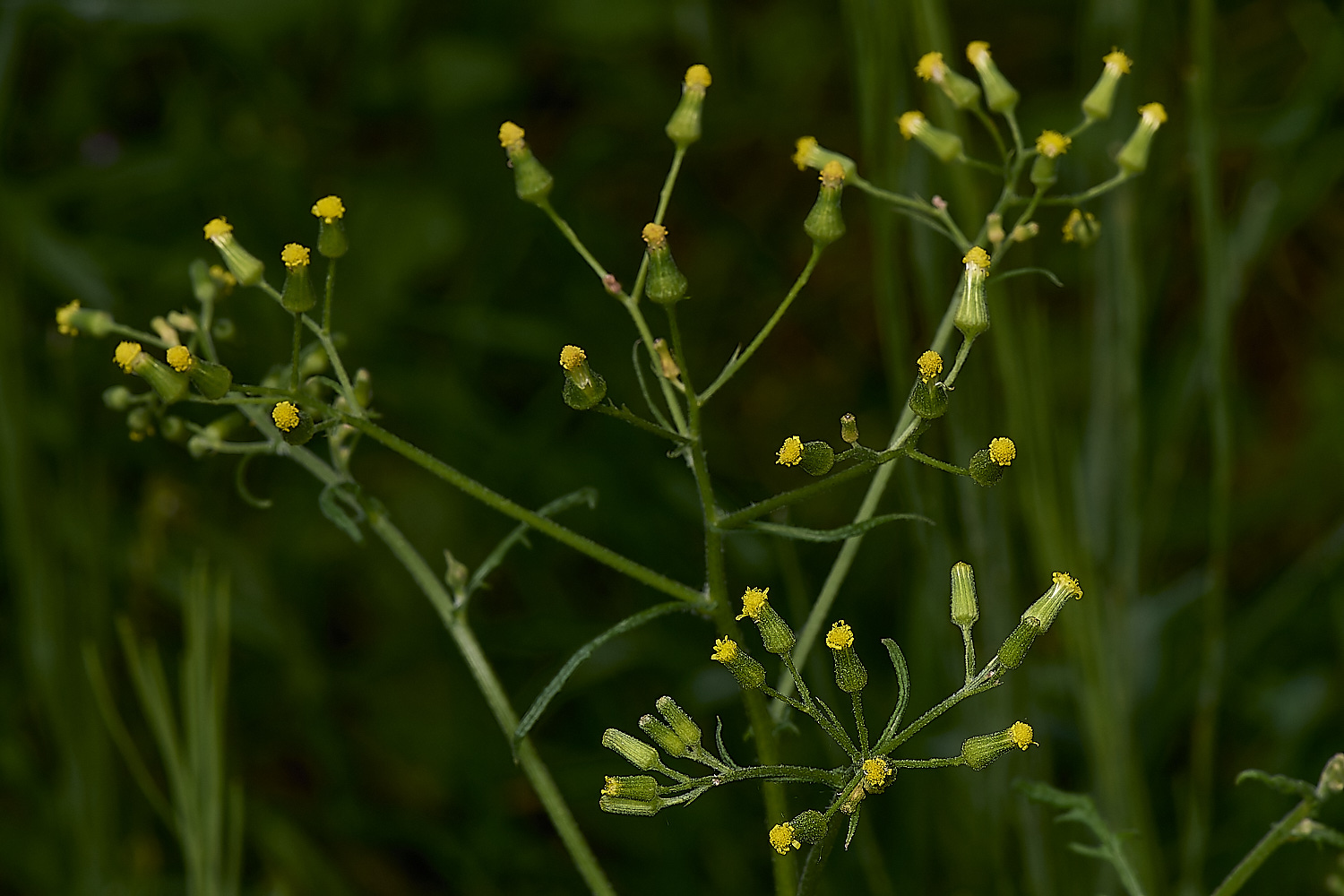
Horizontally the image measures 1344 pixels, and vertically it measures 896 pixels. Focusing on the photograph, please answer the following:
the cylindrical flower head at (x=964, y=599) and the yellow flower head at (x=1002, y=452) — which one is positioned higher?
the yellow flower head at (x=1002, y=452)

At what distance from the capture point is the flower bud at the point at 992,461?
5.12 feet

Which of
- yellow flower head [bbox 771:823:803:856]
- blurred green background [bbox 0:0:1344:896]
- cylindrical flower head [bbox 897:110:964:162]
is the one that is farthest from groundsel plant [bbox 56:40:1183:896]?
blurred green background [bbox 0:0:1344:896]

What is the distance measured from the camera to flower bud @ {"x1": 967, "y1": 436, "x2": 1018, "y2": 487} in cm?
156

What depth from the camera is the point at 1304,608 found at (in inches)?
134

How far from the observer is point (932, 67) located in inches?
83.0

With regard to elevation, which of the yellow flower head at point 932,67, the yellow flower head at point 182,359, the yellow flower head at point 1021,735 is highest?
the yellow flower head at point 932,67

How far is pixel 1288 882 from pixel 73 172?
402cm

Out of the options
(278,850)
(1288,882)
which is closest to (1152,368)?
(1288,882)

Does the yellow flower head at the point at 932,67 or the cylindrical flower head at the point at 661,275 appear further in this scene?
the yellow flower head at the point at 932,67

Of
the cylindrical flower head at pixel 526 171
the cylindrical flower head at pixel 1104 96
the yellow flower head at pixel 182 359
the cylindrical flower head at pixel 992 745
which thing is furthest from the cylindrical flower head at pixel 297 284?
the cylindrical flower head at pixel 1104 96

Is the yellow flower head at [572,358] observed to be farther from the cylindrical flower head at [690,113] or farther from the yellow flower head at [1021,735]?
the yellow flower head at [1021,735]

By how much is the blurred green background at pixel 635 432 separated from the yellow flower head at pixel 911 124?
0.41 ft

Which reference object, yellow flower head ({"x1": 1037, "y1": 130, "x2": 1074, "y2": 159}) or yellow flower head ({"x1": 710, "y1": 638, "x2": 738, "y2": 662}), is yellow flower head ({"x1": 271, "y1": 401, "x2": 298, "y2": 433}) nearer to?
yellow flower head ({"x1": 710, "y1": 638, "x2": 738, "y2": 662})

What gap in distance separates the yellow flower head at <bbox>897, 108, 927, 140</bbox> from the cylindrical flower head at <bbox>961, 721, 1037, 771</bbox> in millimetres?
1008
